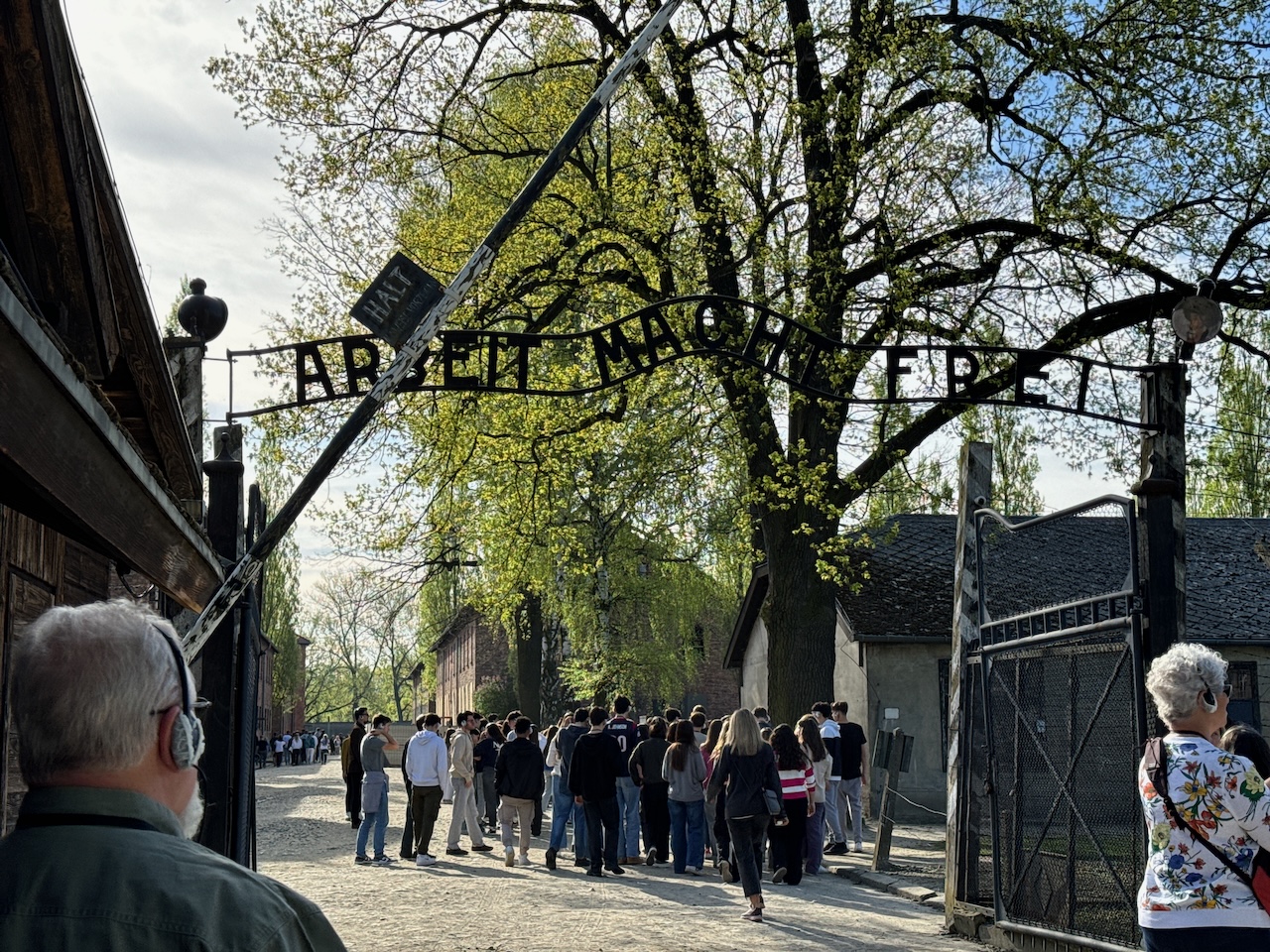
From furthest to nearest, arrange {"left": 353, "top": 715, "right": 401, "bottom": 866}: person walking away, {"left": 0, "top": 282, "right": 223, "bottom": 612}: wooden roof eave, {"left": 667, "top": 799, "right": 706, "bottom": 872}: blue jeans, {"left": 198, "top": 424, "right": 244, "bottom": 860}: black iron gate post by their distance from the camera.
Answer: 1. {"left": 353, "top": 715, "right": 401, "bottom": 866}: person walking away
2. {"left": 667, "top": 799, "right": 706, "bottom": 872}: blue jeans
3. {"left": 198, "top": 424, "right": 244, "bottom": 860}: black iron gate post
4. {"left": 0, "top": 282, "right": 223, "bottom": 612}: wooden roof eave

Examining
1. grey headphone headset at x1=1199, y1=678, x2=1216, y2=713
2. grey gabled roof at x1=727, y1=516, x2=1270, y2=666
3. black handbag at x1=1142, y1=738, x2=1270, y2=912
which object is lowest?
black handbag at x1=1142, y1=738, x2=1270, y2=912

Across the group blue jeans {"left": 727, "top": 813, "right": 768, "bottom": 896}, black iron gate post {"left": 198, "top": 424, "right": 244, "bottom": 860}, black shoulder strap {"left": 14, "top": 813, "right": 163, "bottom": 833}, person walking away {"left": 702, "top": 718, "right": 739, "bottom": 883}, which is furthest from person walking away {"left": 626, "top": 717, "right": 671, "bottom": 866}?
black shoulder strap {"left": 14, "top": 813, "right": 163, "bottom": 833}

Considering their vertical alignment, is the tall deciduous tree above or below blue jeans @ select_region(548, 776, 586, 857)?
above

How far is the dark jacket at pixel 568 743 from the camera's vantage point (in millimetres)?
19281

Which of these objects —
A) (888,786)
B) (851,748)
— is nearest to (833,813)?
(851,748)

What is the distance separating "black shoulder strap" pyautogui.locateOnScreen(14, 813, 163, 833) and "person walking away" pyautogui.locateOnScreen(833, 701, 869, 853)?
18.5 meters

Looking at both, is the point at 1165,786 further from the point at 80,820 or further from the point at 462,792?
the point at 462,792

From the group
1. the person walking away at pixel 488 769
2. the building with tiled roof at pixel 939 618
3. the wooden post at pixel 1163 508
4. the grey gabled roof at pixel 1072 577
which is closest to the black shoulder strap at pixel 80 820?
the wooden post at pixel 1163 508

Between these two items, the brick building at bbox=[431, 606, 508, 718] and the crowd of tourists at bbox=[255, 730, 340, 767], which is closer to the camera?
the brick building at bbox=[431, 606, 508, 718]

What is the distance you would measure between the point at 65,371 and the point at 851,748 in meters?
17.9

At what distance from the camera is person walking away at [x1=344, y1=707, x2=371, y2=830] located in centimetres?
2314

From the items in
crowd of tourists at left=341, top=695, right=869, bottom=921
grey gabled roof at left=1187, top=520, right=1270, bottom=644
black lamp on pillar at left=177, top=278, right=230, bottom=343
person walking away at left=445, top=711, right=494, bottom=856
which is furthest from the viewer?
grey gabled roof at left=1187, top=520, right=1270, bottom=644

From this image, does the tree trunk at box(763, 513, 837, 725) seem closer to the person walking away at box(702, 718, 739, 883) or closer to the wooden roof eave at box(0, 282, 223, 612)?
the person walking away at box(702, 718, 739, 883)

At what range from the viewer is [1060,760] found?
9891 millimetres
